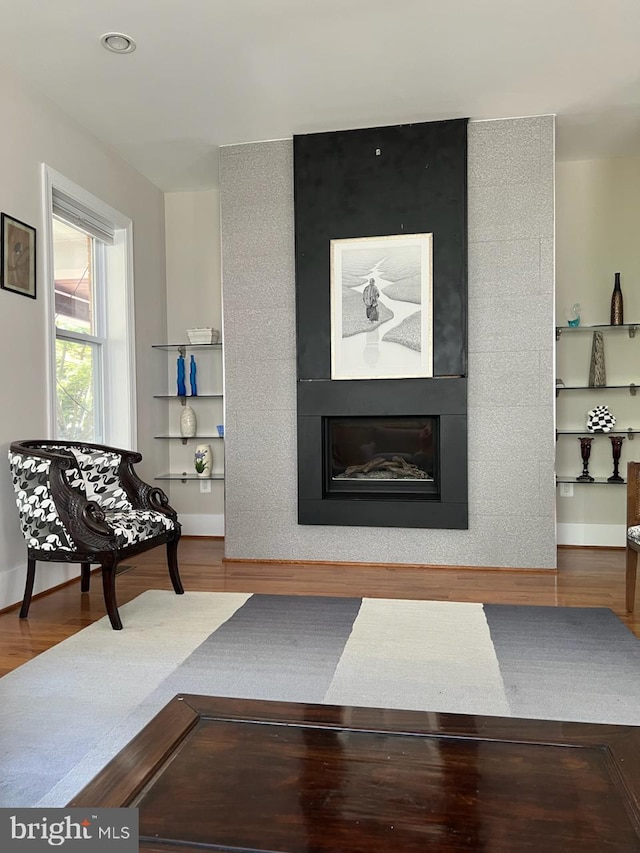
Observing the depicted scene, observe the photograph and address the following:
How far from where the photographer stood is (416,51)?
329 cm

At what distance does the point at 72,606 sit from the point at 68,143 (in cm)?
264

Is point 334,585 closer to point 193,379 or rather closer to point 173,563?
point 173,563

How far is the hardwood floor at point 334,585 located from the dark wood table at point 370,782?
1.82m

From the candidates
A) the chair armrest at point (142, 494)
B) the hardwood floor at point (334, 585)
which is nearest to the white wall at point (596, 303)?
the hardwood floor at point (334, 585)

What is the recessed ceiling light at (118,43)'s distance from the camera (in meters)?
3.09

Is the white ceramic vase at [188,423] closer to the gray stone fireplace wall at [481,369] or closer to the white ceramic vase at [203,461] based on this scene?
the white ceramic vase at [203,461]

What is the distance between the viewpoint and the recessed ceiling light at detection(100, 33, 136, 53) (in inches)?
122

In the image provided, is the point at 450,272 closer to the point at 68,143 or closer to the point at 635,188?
the point at 635,188

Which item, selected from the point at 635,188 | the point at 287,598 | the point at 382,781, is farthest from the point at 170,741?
the point at 635,188

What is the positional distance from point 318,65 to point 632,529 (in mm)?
2771

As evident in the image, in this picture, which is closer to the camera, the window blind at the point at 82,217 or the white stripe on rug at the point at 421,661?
the white stripe on rug at the point at 421,661

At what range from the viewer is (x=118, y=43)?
314cm

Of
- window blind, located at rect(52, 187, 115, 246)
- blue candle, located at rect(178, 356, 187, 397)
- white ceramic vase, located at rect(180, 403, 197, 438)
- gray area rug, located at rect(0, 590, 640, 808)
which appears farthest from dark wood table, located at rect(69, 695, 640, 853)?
blue candle, located at rect(178, 356, 187, 397)

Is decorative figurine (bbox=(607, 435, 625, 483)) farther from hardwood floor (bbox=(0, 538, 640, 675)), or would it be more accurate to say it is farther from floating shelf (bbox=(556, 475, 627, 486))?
hardwood floor (bbox=(0, 538, 640, 675))
